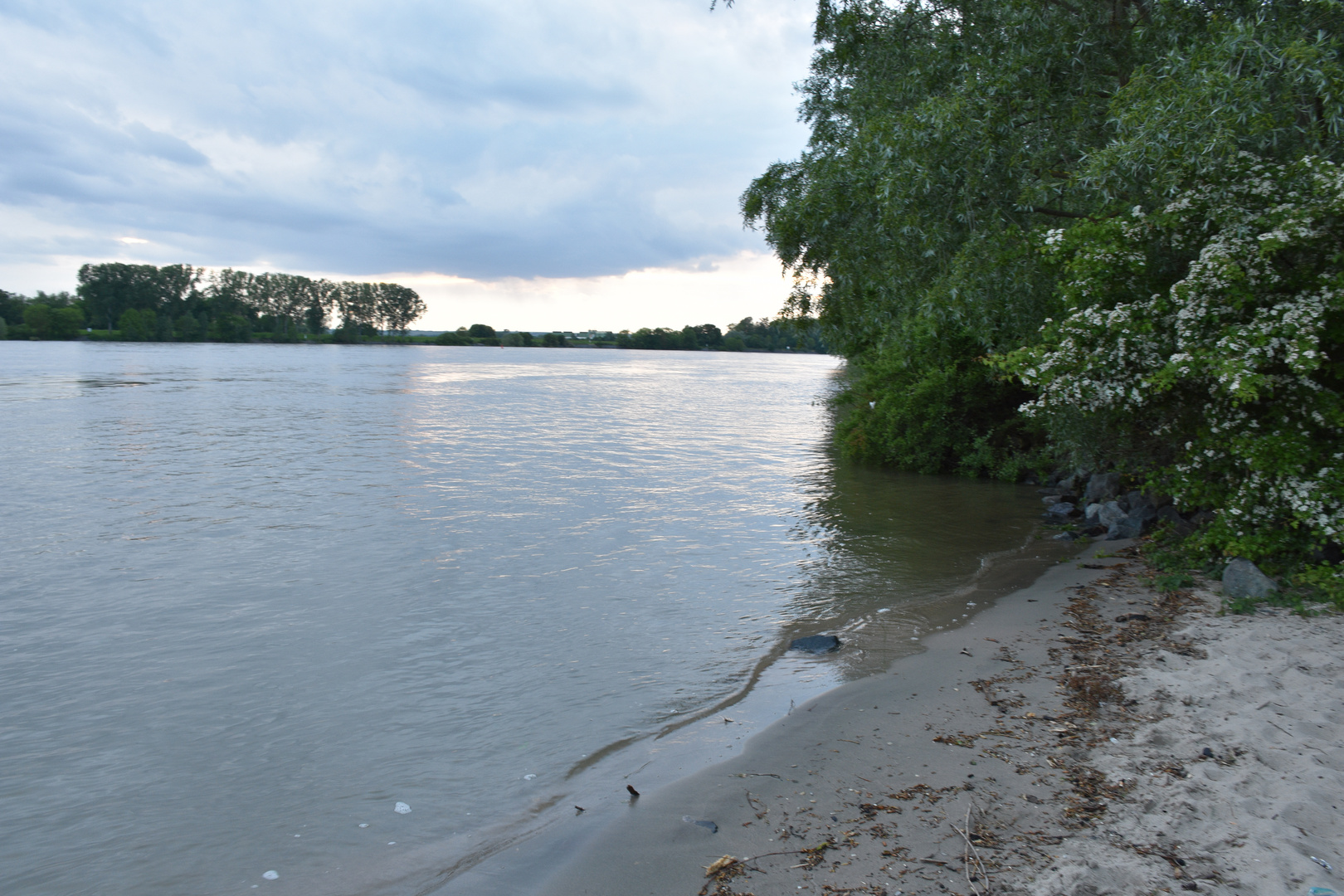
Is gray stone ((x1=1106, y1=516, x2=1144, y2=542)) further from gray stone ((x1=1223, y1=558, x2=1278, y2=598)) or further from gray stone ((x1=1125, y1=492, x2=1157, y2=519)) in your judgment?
gray stone ((x1=1223, y1=558, x2=1278, y2=598))

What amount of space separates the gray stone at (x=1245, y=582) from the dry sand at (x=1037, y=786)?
1.89ft

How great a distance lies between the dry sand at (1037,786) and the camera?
412cm

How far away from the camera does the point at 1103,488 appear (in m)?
14.8

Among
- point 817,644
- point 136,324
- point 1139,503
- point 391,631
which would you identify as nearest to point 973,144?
point 1139,503

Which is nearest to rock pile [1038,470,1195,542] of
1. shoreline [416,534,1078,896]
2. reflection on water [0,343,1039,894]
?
reflection on water [0,343,1039,894]

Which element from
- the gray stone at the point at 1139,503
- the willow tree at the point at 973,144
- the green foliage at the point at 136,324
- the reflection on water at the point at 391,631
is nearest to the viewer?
the reflection on water at the point at 391,631

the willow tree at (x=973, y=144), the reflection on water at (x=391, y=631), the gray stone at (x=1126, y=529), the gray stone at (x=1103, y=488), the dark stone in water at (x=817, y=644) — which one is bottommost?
the reflection on water at (x=391, y=631)

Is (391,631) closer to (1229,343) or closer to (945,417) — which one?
(1229,343)

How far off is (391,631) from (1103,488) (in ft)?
42.1

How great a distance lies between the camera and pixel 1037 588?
10398 mm

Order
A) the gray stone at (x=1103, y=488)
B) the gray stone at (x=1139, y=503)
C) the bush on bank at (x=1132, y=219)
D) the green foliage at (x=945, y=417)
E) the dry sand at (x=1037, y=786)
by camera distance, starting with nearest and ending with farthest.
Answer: the dry sand at (x=1037, y=786) → the bush on bank at (x=1132, y=219) → the gray stone at (x=1139, y=503) → the gray stone at (x=1103, y=488) → the green foliage at (x=945, y=417)

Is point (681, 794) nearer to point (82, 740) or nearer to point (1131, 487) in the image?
point (82, 740)

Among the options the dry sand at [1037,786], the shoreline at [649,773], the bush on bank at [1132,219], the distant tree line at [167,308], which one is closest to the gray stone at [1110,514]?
the bush on bank at [1132,219]

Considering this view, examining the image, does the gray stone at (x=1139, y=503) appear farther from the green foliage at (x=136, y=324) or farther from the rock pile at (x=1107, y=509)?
the green foliage at (x=136, y=324)
